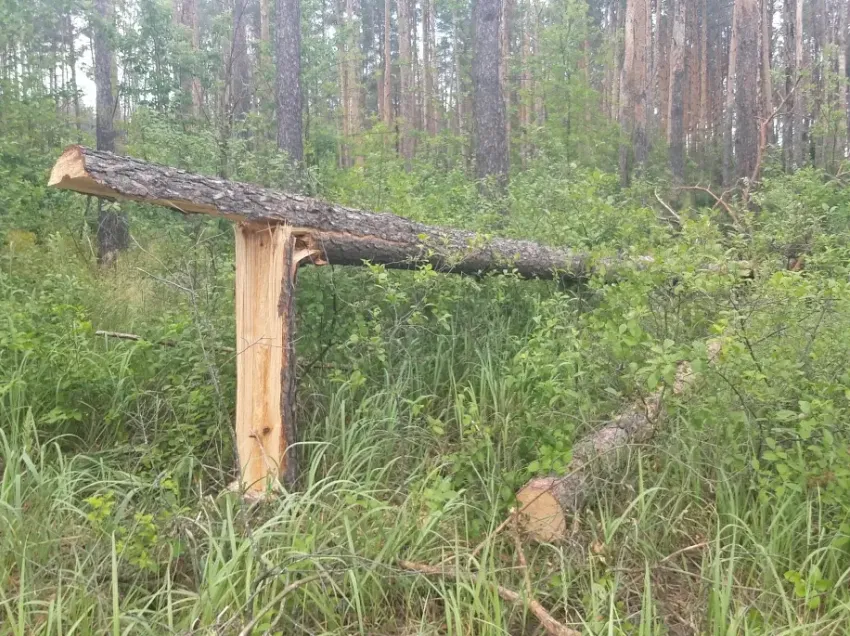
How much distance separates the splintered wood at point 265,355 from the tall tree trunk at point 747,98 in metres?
8.39

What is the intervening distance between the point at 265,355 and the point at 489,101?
6.57m

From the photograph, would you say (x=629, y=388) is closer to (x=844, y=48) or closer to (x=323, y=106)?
(x=323, y=106)

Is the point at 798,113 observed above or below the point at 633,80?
below

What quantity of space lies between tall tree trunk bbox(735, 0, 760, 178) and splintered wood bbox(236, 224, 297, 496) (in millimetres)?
8395

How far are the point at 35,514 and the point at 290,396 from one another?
1079 millimetres

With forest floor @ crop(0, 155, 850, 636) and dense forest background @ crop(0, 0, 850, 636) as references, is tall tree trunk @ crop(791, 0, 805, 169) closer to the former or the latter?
dense forest background @ crop(0, 0, 850, 636)

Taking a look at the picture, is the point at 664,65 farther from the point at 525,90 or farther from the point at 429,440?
the point at 429,440

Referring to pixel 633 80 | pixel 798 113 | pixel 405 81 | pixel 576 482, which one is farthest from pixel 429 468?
pixel 405 81

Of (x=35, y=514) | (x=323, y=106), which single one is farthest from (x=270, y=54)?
(x=35, y=514)

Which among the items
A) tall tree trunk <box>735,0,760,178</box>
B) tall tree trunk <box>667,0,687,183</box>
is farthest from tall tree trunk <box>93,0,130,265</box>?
tall tree trunk <box>667,0,687,183</box>

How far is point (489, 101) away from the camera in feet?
27.5

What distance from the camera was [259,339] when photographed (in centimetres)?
287

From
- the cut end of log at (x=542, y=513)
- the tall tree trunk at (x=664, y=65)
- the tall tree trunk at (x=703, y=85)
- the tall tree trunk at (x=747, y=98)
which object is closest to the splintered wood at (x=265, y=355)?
the cut end of log at (x=542, y=513)

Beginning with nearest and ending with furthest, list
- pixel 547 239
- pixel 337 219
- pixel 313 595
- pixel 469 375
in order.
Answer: pixel 313 595, pixel 337 219, pixel 469 375, pixel 547 239
